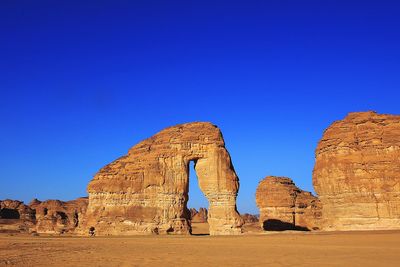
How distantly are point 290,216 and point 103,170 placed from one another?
27978 millimetres

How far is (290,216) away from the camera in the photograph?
187ft

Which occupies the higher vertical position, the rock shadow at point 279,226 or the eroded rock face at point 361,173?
the eroded rock face at point 361,173

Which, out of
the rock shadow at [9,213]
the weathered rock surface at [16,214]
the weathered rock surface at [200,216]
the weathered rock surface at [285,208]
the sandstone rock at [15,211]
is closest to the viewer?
the weathered rock surface at [285,208]

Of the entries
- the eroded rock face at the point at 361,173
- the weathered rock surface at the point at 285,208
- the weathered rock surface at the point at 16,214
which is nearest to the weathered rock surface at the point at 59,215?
the weathered rock surface at the point at 16,214

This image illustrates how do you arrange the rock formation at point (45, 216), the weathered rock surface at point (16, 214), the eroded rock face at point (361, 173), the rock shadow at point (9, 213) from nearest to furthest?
the eroded rock face at point (361, 173), the rock formation at point (45, 216), the weathered rock surface at point (16, 214), the rock shadow at point (9, 213)

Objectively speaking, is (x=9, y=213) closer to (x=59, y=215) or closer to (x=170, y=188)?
(x=59, y=215)

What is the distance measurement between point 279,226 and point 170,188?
22769mm

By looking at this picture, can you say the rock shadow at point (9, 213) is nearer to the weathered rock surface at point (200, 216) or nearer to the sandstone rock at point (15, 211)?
the sandstone rock at point (15, 211)

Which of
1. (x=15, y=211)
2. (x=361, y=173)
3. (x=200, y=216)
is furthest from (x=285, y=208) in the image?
(x=200, y=216)

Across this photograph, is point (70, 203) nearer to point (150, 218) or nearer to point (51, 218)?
point (51, 218)

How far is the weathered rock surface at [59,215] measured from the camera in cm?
6175

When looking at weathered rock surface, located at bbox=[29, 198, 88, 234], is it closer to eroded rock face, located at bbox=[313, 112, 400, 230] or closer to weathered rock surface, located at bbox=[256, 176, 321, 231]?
weathered rock surface, located at bbox=[256, 176, 321, 231]

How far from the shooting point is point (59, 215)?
218ft

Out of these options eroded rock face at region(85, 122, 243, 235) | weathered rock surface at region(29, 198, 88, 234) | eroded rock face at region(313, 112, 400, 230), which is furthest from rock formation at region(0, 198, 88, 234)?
eroded rock face at region(313, 112, 400, 230)
